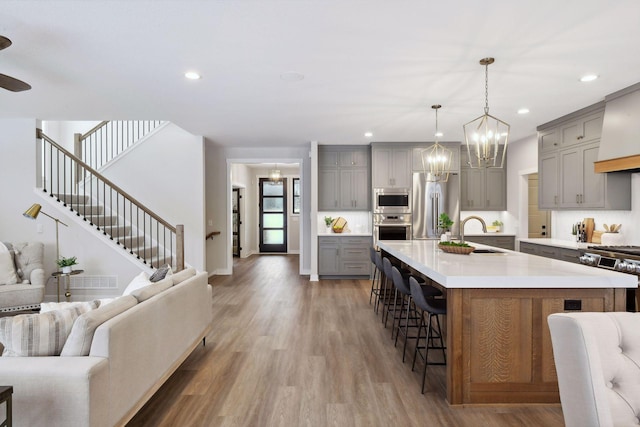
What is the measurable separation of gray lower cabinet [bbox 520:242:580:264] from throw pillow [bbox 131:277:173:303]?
186 inches

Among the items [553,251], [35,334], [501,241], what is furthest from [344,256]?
[35,334]

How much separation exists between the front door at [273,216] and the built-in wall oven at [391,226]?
4.92 metres

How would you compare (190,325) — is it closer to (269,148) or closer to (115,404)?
(115,404)

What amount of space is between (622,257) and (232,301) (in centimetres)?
481

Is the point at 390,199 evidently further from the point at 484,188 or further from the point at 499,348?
the point at 499,348

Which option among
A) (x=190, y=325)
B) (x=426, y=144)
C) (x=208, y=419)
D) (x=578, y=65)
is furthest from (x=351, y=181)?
(x=208, y=419)

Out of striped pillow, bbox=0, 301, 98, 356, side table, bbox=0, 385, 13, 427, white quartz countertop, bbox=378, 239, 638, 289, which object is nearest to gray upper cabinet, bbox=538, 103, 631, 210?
white quartz countertop, bbox=378, 239, 638, 289

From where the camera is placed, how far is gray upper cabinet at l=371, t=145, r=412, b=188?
675 centimetres

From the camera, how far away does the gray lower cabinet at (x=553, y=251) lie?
4.47m

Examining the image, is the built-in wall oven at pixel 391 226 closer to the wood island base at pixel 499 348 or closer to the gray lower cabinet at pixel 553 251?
the gray lower cabinet at pixel 553 251

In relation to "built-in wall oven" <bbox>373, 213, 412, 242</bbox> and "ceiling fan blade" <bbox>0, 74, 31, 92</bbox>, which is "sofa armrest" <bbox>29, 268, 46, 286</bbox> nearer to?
"ceiling fan blade" <bbox>0, 74, 31, 92</bbox>

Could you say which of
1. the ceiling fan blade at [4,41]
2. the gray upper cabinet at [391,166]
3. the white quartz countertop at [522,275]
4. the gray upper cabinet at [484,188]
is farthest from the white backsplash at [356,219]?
the ceiling fan blade at [4,41]

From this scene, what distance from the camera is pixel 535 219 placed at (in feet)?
22.1

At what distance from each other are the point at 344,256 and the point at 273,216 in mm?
4900
